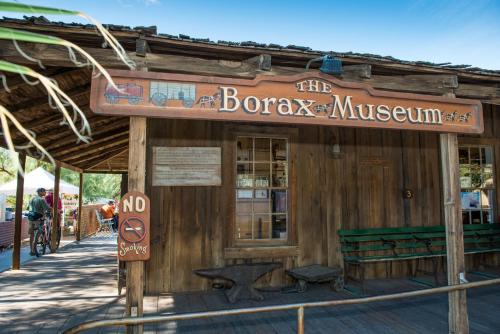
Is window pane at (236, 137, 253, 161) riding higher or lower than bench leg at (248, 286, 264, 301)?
higher

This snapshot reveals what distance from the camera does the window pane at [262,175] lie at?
5.91 metres

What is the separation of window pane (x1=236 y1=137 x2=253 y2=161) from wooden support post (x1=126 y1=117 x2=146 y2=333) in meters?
2.70

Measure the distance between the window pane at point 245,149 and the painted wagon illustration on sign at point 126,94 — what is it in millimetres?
2807

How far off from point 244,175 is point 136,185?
2.79 metres

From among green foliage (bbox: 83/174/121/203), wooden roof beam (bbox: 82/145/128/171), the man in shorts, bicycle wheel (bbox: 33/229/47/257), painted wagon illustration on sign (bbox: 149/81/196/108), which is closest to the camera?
painted wagon illustration on sign (bbox: 149/81/196/108)

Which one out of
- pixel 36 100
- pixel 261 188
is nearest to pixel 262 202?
pixel 261 188

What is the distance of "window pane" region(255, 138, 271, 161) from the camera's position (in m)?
5.96

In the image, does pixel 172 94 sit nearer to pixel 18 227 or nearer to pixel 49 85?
pixel 49 85

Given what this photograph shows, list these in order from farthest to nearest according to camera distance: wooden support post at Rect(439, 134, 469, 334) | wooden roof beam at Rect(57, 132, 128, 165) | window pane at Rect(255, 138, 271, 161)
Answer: wooden roof beam at Rect(57, 132, 128, 165) < window pane at Rect(255, 138, 271, 161) < wooden support post at Rect(439, 134, 469, 334)

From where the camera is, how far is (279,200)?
5.96m

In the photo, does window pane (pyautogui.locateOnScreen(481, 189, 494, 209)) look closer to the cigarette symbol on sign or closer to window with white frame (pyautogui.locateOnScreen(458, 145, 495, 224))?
window with white frame (pyautogui.locateOnScreen(458, 145, 495, 224))

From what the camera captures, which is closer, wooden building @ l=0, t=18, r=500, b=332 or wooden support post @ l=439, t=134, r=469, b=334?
wooden building @ l=0, t=18, r=500, b=332

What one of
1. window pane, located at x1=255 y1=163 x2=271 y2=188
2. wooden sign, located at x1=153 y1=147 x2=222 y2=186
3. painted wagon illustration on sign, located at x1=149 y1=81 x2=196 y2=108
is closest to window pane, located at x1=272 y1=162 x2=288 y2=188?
window pane, located at x1=255 y1=163 x2=271 y2=188

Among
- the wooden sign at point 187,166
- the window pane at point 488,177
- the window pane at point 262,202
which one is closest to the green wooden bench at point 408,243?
the window pane at point 488,177
